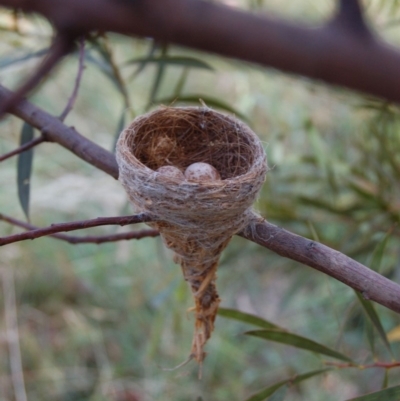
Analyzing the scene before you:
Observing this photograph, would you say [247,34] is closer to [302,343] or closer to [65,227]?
[65,227]

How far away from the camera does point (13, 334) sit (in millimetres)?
1919

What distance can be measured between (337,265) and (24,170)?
534mm

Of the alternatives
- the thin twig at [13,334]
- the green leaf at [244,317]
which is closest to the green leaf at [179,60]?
the green leaf at [244,317]

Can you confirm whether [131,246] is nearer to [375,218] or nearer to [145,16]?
[375,218]

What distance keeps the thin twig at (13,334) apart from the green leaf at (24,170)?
3.77 ft

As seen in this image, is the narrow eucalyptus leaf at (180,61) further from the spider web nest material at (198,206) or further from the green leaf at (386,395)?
the green leaf at (386,395)

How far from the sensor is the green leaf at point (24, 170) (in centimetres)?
82

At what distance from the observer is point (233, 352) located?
2.04m

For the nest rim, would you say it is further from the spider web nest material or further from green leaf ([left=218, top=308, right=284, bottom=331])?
green leaf ([left=218, top=308, right=284, bottom=331])

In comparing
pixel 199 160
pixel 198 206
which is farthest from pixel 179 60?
pixel 198 206

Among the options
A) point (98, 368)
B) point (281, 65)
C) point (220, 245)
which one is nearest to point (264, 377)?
point (98, 368)

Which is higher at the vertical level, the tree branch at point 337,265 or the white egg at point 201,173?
the white egg at point 201,173

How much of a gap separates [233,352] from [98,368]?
19.7 inches

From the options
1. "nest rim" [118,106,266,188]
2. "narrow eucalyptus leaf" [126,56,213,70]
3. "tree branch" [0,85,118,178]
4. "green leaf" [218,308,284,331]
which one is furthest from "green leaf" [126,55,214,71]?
"green leaf" [218,308,284,331]
